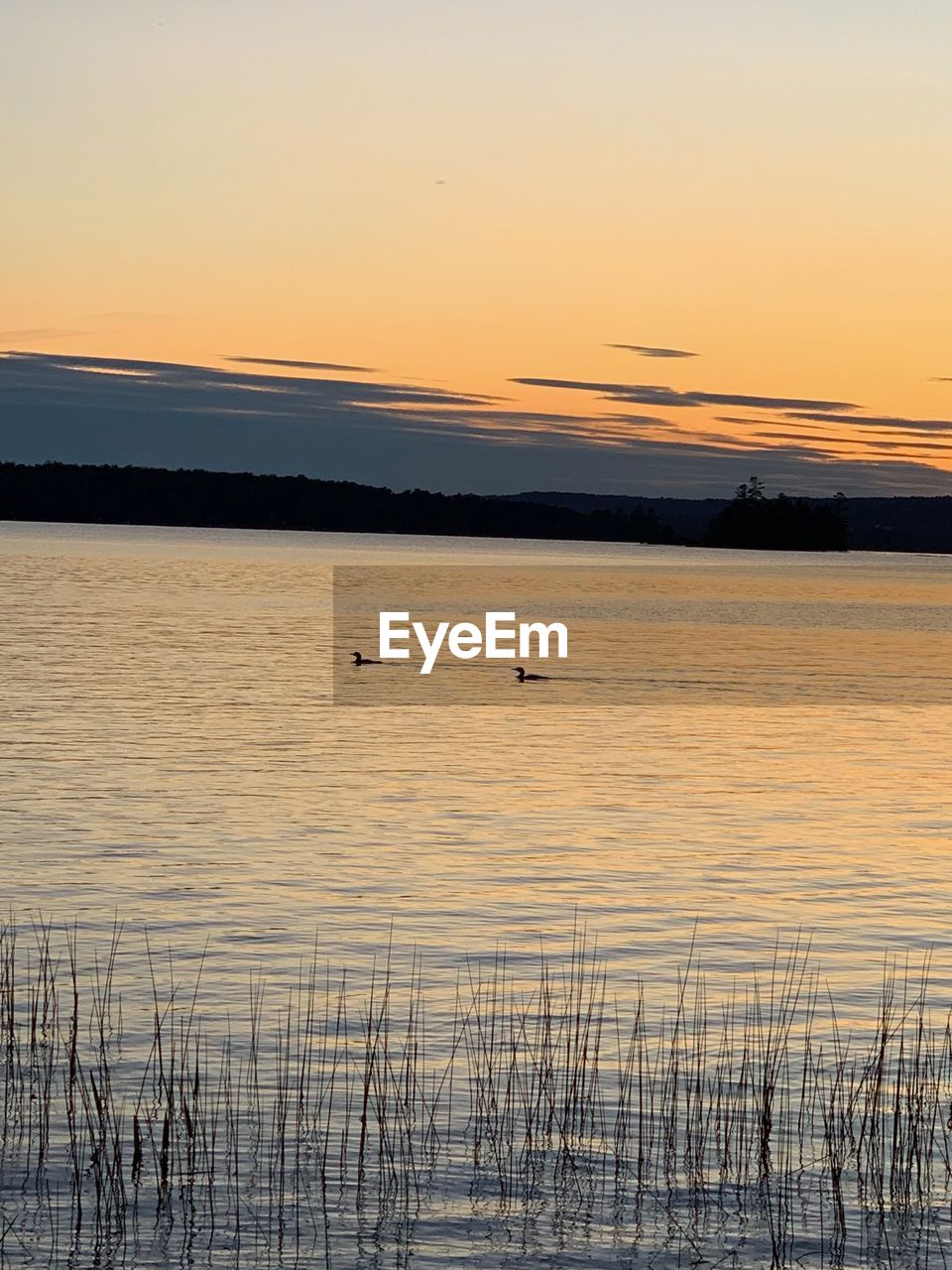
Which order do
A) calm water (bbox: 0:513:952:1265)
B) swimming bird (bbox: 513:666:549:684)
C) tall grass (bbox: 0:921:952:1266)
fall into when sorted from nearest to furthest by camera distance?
tall grass (bbox: 0:921:952:1266) → calm water (bbox: 0:513:952:1265) → swimming bird (bbox: 513:666:549:684)

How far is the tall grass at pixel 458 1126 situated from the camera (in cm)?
1118

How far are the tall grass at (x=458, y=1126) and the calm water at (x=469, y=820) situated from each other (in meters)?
0.73

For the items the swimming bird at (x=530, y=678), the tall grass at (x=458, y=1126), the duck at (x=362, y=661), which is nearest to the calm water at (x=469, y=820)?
the tall grass at (x=458, y=1126)

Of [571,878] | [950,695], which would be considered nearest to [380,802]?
[571,878]

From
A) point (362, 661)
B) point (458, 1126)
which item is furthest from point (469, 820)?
point (362, 661)

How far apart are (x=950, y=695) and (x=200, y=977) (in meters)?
44.7

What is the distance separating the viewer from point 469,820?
29453 mm

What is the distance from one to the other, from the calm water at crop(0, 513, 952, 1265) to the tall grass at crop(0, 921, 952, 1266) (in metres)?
0.73

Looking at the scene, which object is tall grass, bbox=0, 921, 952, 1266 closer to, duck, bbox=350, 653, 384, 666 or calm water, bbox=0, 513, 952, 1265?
calm water, bbox=0, 513, 952, 1265

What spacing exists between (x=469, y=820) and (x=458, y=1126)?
16.2 metres

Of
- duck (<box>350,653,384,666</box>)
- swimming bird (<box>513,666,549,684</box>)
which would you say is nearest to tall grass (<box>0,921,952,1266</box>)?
swimming bird (<box>513,666,549,684</box>)

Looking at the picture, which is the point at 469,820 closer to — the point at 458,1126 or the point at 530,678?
the point at 458,1126

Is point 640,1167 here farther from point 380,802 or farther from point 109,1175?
point 380,802

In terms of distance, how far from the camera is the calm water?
20031 millimetres
